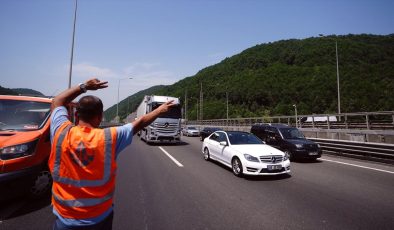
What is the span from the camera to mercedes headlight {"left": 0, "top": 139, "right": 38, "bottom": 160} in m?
4.68

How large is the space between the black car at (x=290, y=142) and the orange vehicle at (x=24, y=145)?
992cm

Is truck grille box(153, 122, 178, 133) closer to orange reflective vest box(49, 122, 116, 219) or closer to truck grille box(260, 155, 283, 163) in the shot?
truck grille box(260, 155, 283, 163)

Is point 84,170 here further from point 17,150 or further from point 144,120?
point 17,150

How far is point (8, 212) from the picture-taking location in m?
4.80

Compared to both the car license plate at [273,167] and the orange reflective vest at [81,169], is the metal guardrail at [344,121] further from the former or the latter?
the orange reflective vest at [81,169]

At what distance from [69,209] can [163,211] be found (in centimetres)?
327

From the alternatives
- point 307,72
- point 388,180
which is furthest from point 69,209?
point 307,72

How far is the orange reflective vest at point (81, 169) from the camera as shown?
2018 millimetres

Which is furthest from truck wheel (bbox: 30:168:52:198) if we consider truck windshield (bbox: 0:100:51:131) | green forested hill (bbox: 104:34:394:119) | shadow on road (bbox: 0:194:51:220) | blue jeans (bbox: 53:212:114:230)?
green forested hill (bbox: 104:34:394:119)

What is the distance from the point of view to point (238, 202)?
18.9ft

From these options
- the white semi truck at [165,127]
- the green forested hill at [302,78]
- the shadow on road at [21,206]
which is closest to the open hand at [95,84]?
the shadow on road at [21,206]

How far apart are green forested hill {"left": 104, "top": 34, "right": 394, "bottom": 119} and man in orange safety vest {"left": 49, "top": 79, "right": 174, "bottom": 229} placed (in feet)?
174

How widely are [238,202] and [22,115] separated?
512 cm

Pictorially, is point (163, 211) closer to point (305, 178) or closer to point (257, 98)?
point (305, 178)
